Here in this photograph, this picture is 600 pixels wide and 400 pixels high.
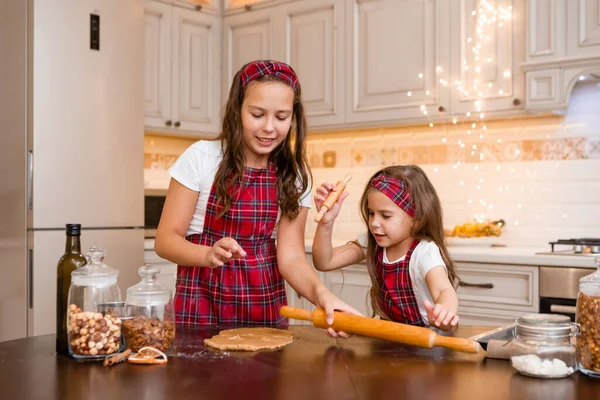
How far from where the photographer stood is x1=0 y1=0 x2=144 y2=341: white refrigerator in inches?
116

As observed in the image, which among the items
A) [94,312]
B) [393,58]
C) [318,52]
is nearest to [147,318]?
[94,312]

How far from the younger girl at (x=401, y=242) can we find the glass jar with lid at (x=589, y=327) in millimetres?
665

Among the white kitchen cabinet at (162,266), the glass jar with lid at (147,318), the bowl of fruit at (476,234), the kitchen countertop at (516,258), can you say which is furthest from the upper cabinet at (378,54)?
the glass jar with lid at (147,318)

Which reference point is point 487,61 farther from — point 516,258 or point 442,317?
point 442,317

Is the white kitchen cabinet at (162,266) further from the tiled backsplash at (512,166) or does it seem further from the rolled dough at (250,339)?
the rolled dough at (250,339)

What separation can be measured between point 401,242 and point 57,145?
1.74m

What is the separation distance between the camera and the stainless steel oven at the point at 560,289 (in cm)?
255

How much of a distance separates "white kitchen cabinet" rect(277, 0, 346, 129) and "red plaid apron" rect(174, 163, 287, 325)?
70.7 inches

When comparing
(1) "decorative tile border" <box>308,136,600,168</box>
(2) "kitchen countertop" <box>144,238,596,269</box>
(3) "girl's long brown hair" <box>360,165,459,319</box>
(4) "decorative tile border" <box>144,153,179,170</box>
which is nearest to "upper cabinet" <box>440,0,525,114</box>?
(1) "decorative tile border" <box>308,136,600,168</box>

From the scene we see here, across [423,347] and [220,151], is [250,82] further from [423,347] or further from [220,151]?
[423,347]

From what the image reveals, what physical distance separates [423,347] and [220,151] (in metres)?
0.80

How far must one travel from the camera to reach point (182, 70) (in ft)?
12.7

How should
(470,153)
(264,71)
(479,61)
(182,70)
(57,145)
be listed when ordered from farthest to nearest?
(182,70) → (470,153) → (479,61) → (57,145) → (264,71)

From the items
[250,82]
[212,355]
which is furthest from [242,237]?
[212,355]
